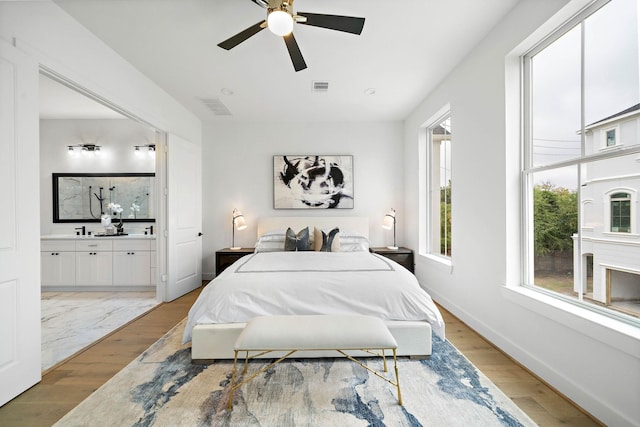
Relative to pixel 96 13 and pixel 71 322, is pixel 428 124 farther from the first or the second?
pixel 71 322

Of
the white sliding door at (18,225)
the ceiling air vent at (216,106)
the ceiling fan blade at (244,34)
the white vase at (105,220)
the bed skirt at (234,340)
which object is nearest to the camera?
the white sliding door at (18,225)

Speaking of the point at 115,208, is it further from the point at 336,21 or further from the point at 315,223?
the point at 336,21

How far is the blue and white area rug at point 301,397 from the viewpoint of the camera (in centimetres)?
160

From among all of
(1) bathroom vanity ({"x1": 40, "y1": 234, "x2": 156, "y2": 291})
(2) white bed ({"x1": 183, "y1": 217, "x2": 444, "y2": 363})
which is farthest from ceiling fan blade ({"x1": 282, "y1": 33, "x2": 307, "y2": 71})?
(1) bathroom vanity ({"x1": 40, "y1": 234, "x2": 156, "y2": 291})

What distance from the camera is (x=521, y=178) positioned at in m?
2.35

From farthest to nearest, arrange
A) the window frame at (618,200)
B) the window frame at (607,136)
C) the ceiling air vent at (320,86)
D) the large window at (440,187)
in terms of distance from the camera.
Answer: the large window at (440,187), the ceiling air vent at (320,86), the window frame at (607,136), the window frame at (618,200)

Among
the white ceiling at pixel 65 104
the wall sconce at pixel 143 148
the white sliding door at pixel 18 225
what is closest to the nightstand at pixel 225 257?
the wall sconce at pixel 143 148

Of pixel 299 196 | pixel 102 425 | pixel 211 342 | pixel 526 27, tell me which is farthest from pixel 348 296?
pixel 299 196

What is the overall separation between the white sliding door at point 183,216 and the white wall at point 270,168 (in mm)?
259

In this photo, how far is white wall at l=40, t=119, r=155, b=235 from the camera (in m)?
4.64

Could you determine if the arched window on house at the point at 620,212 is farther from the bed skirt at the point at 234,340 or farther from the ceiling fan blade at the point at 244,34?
the ceiling fan blade at the point at 244,34

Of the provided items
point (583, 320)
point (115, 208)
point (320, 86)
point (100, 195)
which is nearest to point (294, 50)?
point (320, 86)

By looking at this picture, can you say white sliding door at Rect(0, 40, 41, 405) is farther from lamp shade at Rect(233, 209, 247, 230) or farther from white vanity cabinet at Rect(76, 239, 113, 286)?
lamp shade at Rect(233, 209, 247, 230)

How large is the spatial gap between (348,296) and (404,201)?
2938 mm
